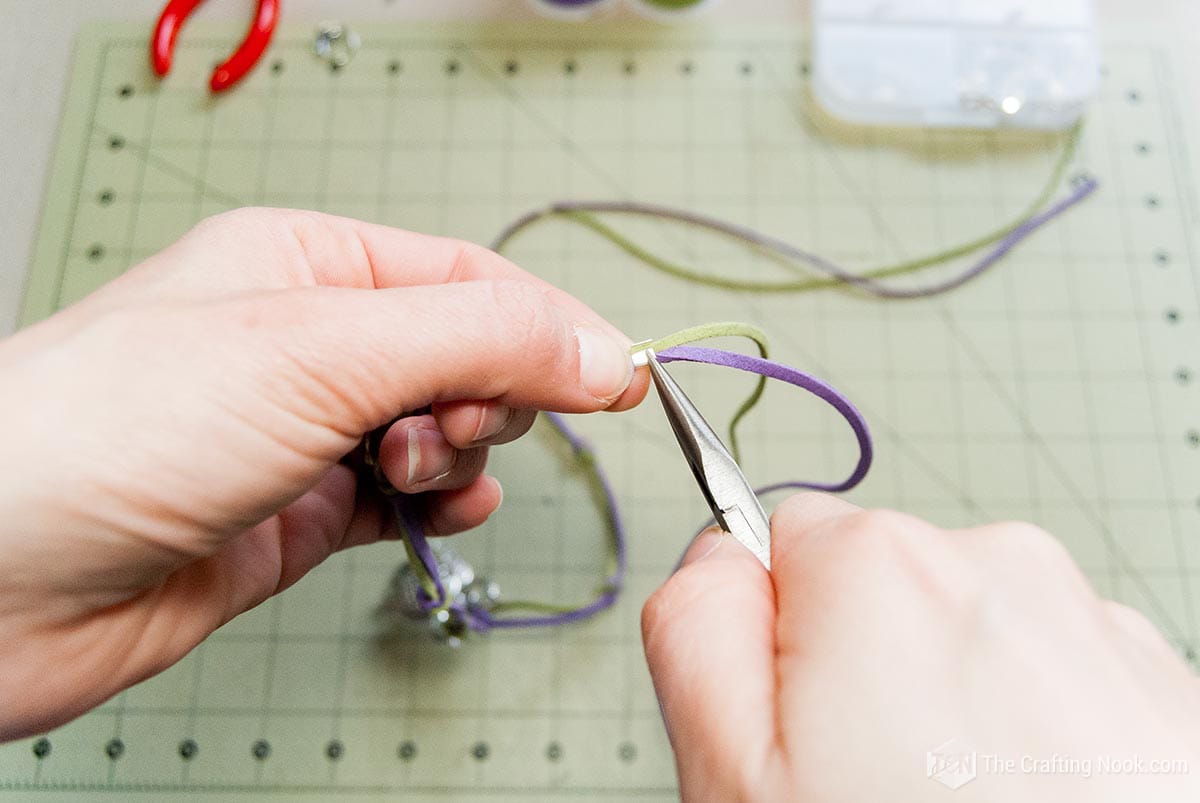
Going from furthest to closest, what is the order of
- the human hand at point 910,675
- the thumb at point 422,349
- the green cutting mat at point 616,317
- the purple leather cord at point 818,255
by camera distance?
the purple leather cord at point 818,255 → the green cutting mat at point 616,317 → the thumb at point 422,349 → the human hand at point 910,675

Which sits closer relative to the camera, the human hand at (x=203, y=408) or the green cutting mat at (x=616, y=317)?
the human hand at (x=203, y=408)

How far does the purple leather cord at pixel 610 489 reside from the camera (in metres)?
0.86

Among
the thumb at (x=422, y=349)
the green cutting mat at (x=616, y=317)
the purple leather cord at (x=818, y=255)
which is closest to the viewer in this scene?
the thumb at (x=422, y=349)

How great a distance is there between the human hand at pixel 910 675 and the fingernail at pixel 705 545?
0.06 metres

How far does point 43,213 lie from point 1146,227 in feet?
5.69

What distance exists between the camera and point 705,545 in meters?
0.77

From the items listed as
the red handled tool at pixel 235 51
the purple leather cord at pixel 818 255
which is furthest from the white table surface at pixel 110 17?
the purple leather cord at pixel 818 255

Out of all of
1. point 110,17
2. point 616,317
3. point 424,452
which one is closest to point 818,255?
A: point 616,317

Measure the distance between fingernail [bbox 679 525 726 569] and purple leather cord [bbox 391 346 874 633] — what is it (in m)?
0.17

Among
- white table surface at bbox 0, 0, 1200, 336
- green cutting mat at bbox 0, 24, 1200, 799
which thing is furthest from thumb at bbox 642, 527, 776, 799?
white table surface at bbox 0, 0, 1200, 336

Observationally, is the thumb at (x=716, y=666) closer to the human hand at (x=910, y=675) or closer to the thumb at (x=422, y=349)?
the human hand at (x=910, y=675)

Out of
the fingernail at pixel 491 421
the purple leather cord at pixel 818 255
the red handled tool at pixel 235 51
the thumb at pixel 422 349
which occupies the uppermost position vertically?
the red handled tool at pixel 235 51

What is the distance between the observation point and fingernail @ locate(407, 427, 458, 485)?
2.80ft

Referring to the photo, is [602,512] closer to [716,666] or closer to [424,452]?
[424,452]
